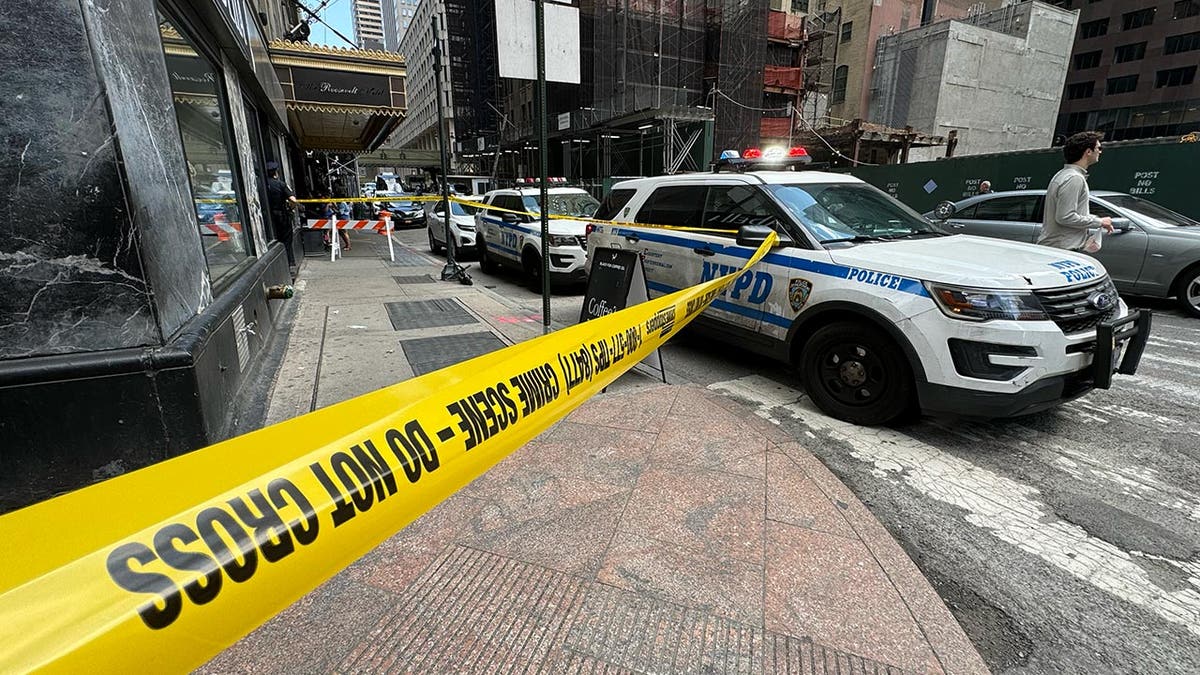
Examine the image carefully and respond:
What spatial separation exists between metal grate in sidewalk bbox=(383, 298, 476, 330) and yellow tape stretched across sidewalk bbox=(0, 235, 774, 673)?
17.0ft

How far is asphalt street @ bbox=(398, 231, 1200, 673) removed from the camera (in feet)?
7.13

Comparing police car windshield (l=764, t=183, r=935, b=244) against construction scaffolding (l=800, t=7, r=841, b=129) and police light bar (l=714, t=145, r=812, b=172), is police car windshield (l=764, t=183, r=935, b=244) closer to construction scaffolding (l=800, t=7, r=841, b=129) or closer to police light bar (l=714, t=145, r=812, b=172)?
police light bar (l=714, t=145, r=812, b=172)

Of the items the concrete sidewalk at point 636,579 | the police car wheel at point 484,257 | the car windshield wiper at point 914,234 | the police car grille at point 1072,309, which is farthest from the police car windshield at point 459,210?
the police car grille at point 1072,309

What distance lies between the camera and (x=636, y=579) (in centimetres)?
234

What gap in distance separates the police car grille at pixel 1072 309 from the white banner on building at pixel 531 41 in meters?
4.08

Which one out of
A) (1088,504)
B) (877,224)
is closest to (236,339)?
(877,224)

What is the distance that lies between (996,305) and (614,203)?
4416 mm

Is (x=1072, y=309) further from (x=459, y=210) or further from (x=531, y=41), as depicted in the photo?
(x=459, y=210)

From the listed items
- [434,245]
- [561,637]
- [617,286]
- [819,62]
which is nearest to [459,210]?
[434,245]

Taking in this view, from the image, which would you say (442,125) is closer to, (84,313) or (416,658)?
(84,313)

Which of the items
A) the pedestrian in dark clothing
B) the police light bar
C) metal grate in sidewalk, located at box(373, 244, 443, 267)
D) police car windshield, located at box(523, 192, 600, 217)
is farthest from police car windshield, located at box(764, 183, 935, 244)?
metal grate in sidewalk, located at box(373, 244, 443, 267)

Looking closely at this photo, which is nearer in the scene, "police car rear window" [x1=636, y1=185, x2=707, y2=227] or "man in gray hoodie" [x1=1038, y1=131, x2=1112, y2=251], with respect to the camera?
"man in gray hoodie" [x1=1038, y1=131, x2=1112, y2=251]

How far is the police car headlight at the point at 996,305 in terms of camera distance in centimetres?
327

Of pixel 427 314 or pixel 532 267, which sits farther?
pixel 532 267
